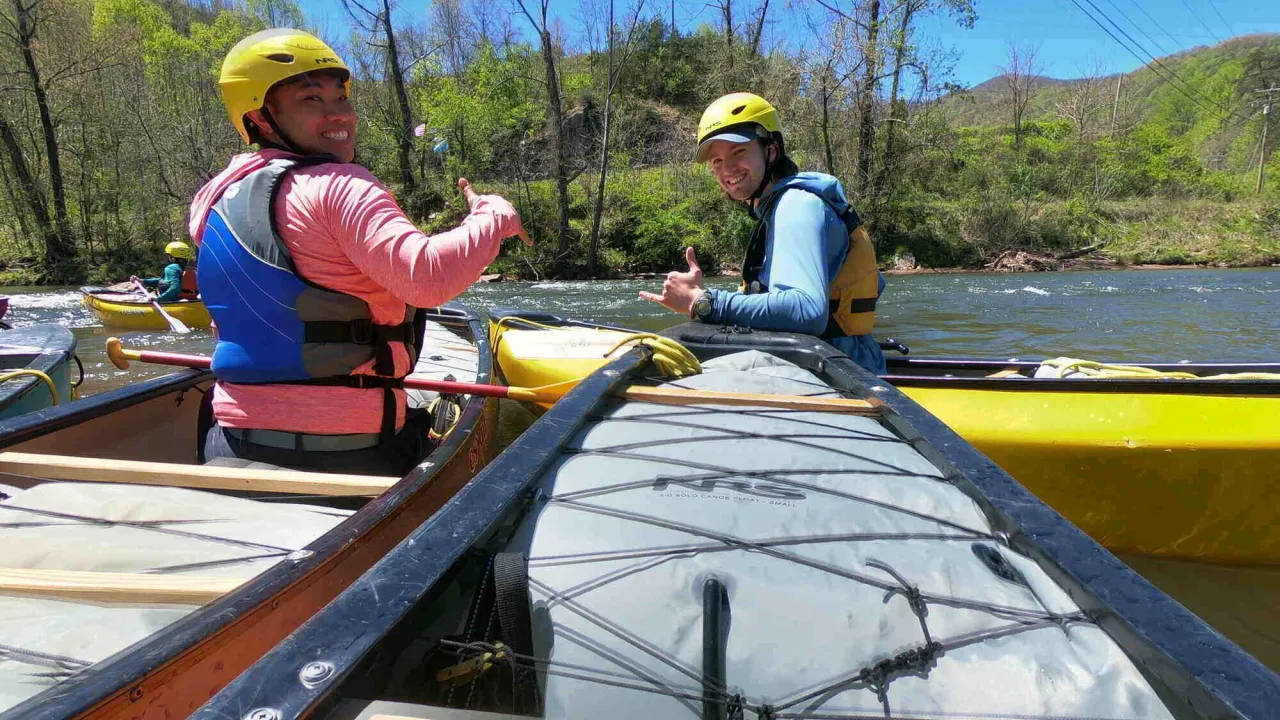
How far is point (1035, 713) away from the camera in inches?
30.5

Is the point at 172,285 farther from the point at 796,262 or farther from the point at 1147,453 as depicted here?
the point at 1147,453

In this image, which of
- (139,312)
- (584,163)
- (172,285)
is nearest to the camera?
(172,285)

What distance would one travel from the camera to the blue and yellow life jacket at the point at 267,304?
5.98 feet

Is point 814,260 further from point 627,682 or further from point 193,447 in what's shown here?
point 193,447

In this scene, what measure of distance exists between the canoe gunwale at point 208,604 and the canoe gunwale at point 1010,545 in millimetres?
420

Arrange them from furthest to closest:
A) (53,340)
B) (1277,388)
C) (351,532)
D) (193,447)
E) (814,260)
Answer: (53,340), (193,447), (1277,388), (814,260), (351,532)

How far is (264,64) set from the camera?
5.97 ft

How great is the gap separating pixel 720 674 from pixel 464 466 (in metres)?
1.75

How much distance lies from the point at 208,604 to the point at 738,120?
2.27m

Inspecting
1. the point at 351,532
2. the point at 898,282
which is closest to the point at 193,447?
the point at 351,532

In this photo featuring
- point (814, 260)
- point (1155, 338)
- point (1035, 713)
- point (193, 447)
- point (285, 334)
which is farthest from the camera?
point (1155, 338)

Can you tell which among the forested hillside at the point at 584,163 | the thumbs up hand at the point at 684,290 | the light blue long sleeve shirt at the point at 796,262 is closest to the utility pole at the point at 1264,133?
the forested hillside at the point at 584,163

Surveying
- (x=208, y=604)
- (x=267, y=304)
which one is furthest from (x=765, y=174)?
(x=208, y=604)

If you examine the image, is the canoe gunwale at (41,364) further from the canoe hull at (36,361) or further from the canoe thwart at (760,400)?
the canoe thwart at (760,400)
